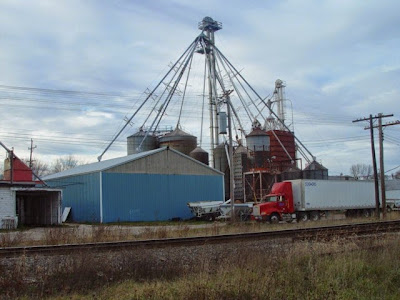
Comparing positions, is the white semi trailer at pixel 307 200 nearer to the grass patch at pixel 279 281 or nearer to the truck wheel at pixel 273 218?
the truck wheel at pixel 273 218

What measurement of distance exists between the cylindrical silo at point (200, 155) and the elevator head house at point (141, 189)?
12.3 metres

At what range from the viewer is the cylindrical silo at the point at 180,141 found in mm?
61094

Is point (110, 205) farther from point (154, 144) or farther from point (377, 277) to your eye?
point (377, 277)

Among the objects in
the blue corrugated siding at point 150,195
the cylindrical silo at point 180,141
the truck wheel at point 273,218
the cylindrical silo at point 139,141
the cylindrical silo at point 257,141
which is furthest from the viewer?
the cylindrical silo at point 139,141

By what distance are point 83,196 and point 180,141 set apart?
22160 millimetres

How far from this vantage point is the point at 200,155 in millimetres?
58281

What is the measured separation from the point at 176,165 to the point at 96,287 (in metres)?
33.4

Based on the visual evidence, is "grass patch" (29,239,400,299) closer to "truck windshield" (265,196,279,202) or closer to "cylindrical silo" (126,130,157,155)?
"truck windshield" (265,196,279,202)

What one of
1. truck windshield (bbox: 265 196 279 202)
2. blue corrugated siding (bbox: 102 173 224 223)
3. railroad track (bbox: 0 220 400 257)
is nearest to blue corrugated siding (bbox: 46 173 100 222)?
blue corrugated siding (bbox: 102 173 224 223)

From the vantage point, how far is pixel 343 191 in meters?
39.3

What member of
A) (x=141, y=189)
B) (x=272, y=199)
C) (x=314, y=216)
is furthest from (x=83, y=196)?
(x=314, y=216)

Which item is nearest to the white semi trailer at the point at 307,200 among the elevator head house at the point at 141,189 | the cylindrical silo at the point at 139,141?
the elevator head house at the point at 141,189

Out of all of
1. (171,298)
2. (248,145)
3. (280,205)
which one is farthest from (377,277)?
(248,145)

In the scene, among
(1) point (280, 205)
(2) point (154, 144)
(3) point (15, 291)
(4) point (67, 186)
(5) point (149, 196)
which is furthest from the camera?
(2) point (154, 144)
